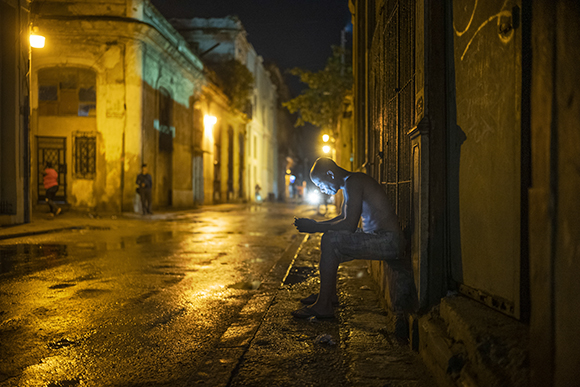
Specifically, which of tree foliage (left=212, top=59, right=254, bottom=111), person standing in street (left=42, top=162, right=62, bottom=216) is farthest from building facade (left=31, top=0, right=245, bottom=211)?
tree foliage (left=212, top=59, right=254, bottom=111)

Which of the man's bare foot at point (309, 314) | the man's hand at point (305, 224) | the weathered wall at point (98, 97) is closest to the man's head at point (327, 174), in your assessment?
the man's hand at point (305, 224)

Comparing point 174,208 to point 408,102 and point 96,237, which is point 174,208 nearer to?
point 96,237

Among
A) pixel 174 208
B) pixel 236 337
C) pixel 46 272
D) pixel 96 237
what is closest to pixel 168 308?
pixel 236 337

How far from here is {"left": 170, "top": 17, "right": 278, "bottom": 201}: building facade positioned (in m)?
32.8

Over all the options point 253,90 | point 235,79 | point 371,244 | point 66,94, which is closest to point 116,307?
point 371,244

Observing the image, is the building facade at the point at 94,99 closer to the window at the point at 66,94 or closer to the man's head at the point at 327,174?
the window at the point at 66,94

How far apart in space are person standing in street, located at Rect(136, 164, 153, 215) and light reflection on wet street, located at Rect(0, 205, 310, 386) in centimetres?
804

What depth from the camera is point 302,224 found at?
3.54 metres

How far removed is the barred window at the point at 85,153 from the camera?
17562mm

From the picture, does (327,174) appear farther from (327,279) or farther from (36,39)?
(36,39)

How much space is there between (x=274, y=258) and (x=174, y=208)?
15879mm

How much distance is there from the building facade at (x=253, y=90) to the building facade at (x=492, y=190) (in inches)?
1019

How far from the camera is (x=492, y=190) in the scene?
221 centimetres

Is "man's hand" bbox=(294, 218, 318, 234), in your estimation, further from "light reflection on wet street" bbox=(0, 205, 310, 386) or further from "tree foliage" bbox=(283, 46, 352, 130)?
"tree foliage" bbox=(283, 46, 352, 130)
